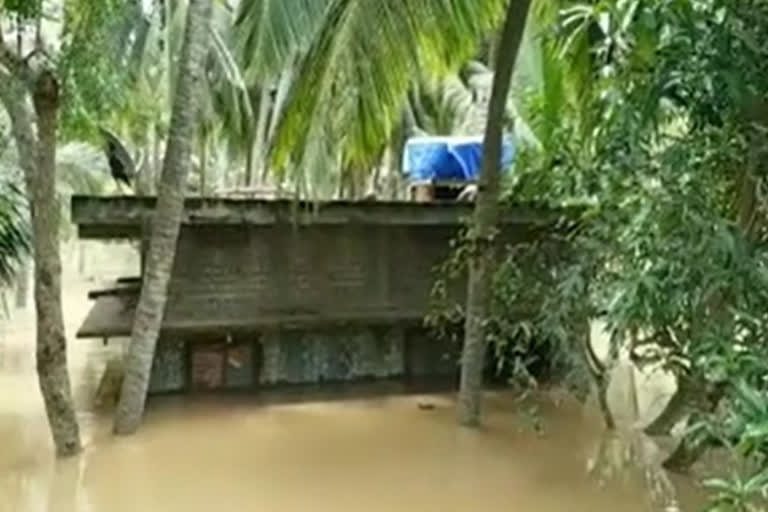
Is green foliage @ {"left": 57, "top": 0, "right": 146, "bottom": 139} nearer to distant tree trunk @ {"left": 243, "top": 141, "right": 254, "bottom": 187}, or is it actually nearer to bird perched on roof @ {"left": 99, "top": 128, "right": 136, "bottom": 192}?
bird perched on roof @ {"left": 99, "top": 128, "right": 136, "bottom": 192}

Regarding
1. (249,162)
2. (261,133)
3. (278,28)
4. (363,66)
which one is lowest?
(249,162)

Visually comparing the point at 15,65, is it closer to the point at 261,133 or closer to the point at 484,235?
the point at 484,235

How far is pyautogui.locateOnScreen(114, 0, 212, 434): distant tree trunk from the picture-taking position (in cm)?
689

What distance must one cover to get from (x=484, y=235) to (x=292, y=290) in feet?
6.27

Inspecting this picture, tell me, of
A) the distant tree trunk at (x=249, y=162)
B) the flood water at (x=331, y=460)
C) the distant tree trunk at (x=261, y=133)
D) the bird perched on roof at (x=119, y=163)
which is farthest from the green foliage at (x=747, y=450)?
the distant tree trunk at (x=249, y=162)

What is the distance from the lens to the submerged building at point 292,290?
26.7 feet

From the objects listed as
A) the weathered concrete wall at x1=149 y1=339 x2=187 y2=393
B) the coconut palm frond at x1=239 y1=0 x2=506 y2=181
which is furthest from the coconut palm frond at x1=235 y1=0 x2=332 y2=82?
the weathered concrete wall at x1=149 y1=339 x2=187 y2=393

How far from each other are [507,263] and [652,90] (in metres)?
3.14

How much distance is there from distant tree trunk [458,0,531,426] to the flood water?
1.37 feet

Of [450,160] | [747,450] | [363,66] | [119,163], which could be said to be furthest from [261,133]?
[747,450]

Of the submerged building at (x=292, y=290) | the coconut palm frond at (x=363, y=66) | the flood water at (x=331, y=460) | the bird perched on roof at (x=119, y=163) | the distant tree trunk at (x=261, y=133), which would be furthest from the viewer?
the distant tree trunk at (x=261, y=133)

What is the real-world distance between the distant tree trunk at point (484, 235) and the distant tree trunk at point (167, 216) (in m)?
2.12

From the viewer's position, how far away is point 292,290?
8.52 m

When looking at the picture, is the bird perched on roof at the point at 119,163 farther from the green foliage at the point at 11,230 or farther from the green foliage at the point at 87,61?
the green foliage at the point at 87,61
